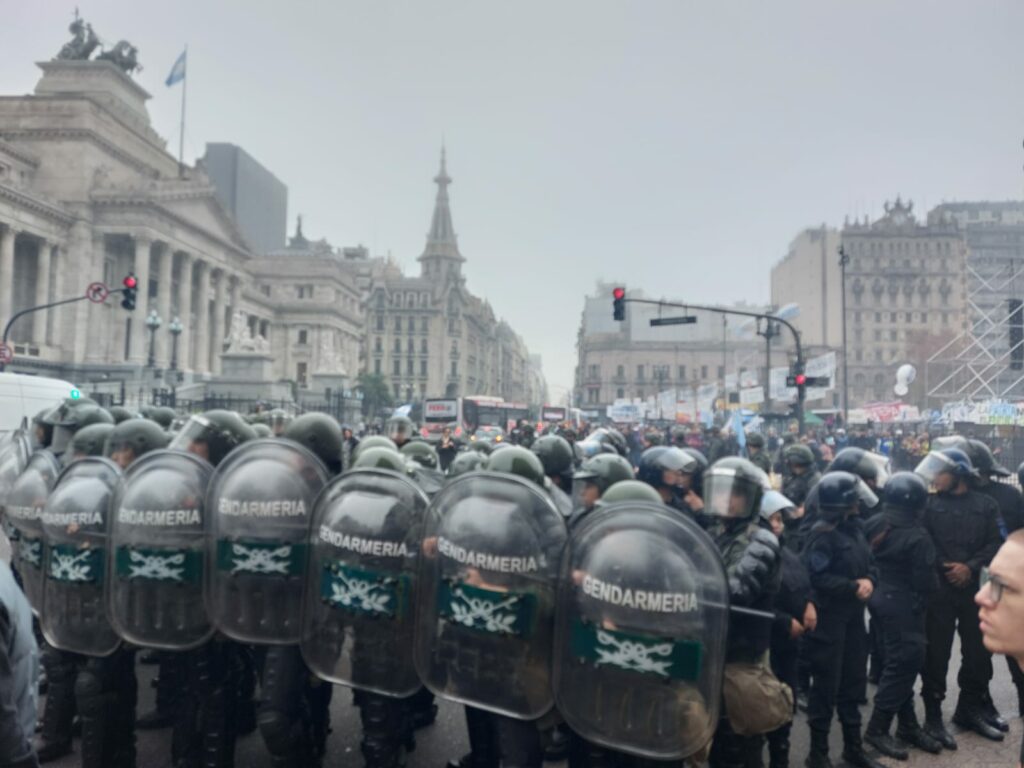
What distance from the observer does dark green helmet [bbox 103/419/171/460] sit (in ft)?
15.9

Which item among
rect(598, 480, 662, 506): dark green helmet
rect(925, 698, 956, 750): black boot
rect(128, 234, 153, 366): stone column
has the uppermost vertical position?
rect(128, 234, 153, 366): stone column

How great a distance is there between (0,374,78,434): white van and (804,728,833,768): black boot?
13.7 metres

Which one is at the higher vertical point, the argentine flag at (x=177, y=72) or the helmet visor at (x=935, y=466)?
the argentine flag at (x=177, y=72)

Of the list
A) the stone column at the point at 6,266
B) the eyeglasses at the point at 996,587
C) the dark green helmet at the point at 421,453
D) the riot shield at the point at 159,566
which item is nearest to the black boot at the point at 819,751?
the eyeglasses at the point at 996,587

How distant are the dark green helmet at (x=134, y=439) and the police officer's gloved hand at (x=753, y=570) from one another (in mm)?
3648

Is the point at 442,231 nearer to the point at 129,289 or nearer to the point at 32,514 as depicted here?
the point at 129,289

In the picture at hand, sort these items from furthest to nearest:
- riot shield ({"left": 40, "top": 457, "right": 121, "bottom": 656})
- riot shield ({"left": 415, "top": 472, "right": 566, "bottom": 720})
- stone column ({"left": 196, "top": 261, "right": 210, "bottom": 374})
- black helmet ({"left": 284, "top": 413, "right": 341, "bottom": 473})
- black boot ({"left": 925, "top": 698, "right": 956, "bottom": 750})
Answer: stone column ({"left": 196, "top": 261, "right": 210, "bottom": 374}) < black boot ({"left": 925, "top": 698, "right": 956, "bottom": 750}) < black helmet ({"left": 284, "top": 413, "right": 341, "bottom": 473}) < riot shield ({"left": 40, "top": 457, "right": 121, "bottom": 656}) < riot shield ({"left": 415, "top": 472, "right": 566, "bottom": 720})

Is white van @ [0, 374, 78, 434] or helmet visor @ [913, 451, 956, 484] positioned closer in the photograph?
helmet visor @ [913, 451, 956, 484]

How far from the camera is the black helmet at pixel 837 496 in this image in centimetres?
468

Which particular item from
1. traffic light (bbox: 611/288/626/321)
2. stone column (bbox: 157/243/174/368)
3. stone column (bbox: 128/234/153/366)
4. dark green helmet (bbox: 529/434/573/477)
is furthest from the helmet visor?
stone column (bbox: 157/243/174/368)

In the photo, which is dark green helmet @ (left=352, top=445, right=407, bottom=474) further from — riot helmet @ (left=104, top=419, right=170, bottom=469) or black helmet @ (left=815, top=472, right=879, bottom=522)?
black helmet @ (left=815, top=472, right=879, bottom=522)

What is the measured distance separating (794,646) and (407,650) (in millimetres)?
2488

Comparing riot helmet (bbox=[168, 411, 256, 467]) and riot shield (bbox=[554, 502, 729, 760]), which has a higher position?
riot helmet (bbox=[168, 411, 256, 467])

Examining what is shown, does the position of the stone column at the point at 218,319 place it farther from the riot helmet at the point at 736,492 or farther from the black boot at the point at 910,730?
the riot helmet at the point at 736,492
